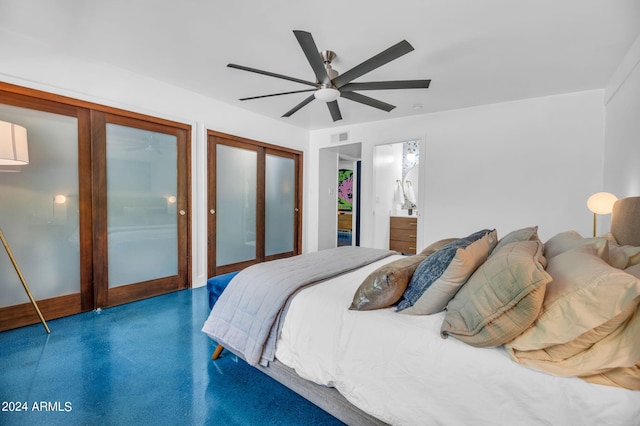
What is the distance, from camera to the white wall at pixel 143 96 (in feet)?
8.02

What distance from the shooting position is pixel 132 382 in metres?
1.76

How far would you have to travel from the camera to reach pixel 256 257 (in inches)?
180

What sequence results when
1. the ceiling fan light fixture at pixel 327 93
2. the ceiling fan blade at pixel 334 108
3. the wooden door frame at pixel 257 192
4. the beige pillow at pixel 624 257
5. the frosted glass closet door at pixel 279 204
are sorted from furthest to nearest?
the frosted glass closet door at pixel 279 204
the wooden door frame at pixel 257 192
the ceiling fan blade at pixel 334 108
the ceiling fan light fixture at pixel 327 93
the beige pillow at pixel 624 257

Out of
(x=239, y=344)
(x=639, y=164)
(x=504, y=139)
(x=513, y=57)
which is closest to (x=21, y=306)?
(x=239, y=344)

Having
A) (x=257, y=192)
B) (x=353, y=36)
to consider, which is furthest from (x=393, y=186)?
(x=353, y=36)

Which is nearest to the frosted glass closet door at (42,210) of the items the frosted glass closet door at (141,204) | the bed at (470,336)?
the frosted glass closet door at (141,204)

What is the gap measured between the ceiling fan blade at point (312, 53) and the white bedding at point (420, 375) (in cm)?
157

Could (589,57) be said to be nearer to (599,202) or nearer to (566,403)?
(599,202)

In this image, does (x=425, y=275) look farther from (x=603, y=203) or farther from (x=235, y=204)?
(x=235, y=204)

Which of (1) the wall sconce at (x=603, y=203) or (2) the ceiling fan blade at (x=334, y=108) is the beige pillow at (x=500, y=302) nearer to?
(1) the wall sconce at (x=603, y=203)

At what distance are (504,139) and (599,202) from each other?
169 cm

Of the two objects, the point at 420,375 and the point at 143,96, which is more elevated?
the point at 143,96

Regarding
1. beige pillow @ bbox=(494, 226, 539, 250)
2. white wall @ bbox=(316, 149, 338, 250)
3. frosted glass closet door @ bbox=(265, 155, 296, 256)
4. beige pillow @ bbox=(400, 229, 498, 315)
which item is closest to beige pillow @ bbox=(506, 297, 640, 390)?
beige pillow @ bbox=(400, 229, 498, 315)

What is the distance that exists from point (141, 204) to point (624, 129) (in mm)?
4859
